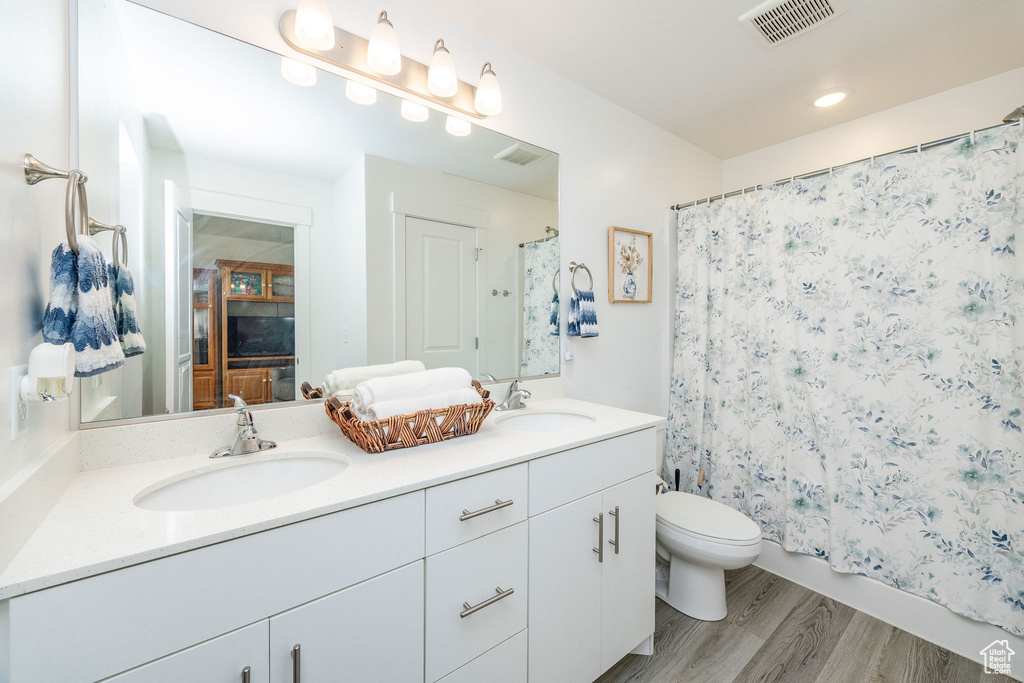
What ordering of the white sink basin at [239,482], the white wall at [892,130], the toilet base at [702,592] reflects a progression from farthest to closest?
the white wall at [892,130] < the toilet base at [702,592] < the white sink basin at [239,482]

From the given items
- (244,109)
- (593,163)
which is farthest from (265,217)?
(593,163)

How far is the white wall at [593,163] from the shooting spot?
53.0 inches

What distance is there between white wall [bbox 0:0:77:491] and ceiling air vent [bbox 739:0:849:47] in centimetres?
201

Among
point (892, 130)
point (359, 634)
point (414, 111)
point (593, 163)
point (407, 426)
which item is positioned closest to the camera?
point (359, 634)

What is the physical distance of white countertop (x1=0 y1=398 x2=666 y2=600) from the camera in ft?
2.02

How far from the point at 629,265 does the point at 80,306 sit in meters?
2.08

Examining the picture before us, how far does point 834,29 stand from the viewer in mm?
1586

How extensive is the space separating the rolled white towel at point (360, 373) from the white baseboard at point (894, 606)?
79.0 inches

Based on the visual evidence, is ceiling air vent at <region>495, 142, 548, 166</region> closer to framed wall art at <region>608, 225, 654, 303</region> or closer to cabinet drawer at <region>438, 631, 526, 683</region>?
framed wall art at <region>608, 225, 654, 303</region>

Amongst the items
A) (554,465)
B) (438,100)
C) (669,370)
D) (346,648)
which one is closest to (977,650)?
(669,370)

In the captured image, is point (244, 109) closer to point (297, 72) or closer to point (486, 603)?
point (297, 72)

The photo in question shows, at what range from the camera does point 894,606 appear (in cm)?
167

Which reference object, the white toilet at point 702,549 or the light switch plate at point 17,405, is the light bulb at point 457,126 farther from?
the white toilet at point 702,549

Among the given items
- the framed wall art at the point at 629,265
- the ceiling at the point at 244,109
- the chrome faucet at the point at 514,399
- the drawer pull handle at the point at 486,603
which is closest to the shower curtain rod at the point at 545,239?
the framed wall art at the point at 629,265
